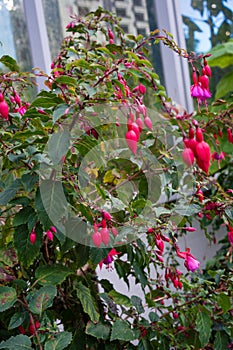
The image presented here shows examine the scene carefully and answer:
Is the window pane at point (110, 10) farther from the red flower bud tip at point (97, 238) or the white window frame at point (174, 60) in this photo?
the red flower bud tip at point (97, 238)

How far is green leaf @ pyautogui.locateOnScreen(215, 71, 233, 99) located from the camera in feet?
8.21

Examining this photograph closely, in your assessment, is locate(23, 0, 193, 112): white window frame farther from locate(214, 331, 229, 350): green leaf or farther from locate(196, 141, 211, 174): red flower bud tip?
locate(196, 141, 211, 174): red flower bud tip

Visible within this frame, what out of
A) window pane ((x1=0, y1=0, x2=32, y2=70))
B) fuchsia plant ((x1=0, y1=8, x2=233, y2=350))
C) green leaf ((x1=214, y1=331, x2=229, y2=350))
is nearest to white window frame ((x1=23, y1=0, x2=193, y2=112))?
window pane ((x1=0, y1=0, x2=32, y2=70))

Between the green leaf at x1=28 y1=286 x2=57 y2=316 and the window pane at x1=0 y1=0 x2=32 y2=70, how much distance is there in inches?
47.4

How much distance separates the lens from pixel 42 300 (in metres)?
0.91

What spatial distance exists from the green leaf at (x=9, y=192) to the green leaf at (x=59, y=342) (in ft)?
0.84

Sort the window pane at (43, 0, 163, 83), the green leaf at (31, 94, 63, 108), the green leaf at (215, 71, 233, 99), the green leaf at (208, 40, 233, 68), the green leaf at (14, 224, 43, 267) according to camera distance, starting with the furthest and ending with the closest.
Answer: the green leaf at (215, 71, 233, 99), the green leaf at (208, 40, 233, 68), the window pane at (43, 0, 163, 83), the green leaf at (14, 224, 43, 267), the green leaf at (31, 94, 63, 108)

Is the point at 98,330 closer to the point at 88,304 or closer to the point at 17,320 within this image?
the point at 88,304

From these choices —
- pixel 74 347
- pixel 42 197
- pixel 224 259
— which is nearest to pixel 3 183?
pixel 42 197

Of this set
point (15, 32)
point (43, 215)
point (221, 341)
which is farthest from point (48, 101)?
point (15, 32)

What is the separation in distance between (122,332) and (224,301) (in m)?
0.25

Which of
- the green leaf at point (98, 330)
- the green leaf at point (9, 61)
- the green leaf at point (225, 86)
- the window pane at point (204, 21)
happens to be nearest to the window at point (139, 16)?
the window pane at point (204, 21)

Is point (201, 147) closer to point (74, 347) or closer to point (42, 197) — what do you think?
point (42, 197)

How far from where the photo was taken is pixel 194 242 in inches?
98.7
